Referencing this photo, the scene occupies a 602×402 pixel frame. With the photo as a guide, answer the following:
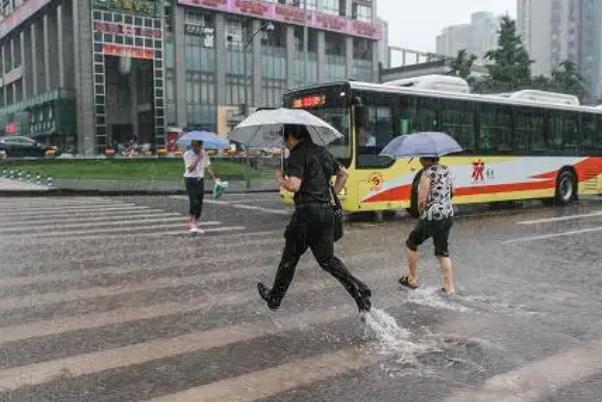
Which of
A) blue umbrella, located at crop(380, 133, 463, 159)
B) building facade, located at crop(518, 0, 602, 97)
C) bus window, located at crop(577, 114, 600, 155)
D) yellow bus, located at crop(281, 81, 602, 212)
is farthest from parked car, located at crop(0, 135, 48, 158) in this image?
building facade, located at crop(518, 0, 602, 97)

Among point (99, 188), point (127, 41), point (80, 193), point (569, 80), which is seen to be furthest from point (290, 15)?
point (80, 193)

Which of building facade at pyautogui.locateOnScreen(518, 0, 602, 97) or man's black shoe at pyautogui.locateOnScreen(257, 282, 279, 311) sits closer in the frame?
man's black shoe at pyautogui.locateOnScreen(257, 282, 279, 311)

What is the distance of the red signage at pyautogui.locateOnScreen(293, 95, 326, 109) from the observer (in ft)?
48.3

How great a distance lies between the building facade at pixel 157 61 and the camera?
192 ft

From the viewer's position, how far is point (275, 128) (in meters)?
7.45

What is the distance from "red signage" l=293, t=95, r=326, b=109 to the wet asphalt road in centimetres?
385

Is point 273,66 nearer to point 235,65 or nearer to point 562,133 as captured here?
point 235,65

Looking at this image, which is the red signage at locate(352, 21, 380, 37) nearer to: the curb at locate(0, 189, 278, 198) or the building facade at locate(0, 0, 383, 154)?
the building facade at locate(0, 0, 383, 154)

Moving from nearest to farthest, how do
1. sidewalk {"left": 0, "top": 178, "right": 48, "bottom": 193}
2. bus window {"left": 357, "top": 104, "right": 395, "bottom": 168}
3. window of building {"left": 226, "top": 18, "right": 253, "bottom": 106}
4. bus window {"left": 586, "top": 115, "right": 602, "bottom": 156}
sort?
bus window {"left": 357, "top": 104, "right": 395, "bottom": 168}, bus window {"left": 586, "top": 115, "right": 602, "bottom": 156}, sidewalk {"left": 0, "top": 178, "right": 48, "bottom": 193}, window of building {"left": 226, "top": 18, "right": 253, "bottom": 106}

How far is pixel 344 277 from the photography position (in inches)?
250

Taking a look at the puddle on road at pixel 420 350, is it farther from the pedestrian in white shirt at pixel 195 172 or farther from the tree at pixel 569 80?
the tree at pixel 569 80

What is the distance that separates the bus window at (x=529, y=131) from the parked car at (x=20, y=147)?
33.3 metres

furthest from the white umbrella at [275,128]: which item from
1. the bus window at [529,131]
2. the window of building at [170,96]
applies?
the window of building at [170,96]

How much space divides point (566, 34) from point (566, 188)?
4064 inches
